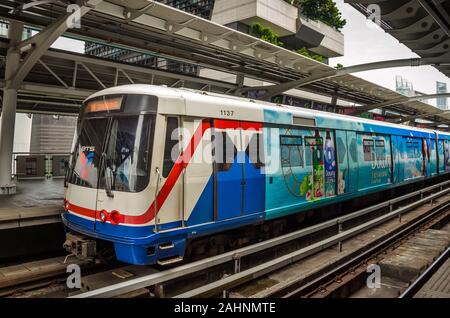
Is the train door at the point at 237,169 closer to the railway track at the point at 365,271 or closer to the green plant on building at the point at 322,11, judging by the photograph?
the railway track at the point at 365,271

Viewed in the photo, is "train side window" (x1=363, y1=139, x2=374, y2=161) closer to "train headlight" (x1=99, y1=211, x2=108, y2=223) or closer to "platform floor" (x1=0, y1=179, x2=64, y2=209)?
"train headlight" (x1=99, y1=211, x2=108, y2=223)

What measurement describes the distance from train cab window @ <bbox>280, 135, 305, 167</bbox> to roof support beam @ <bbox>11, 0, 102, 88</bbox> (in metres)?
5.01

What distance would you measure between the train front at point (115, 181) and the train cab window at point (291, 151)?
132 inches

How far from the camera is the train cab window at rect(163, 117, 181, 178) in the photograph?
18.2 ft

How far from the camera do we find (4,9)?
8695 mm

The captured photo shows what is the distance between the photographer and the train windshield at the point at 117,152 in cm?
543

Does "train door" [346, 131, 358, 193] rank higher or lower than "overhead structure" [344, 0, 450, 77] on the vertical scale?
lower

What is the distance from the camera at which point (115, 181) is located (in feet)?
18.4

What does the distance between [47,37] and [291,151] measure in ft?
20.7

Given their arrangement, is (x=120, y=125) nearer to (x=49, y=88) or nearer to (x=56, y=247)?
(x=56, y=247)

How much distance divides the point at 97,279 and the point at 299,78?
13899mm

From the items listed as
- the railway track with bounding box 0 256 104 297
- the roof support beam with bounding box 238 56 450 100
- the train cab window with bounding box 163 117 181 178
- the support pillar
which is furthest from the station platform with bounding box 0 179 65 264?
the roof support beam with bounding box 238 56 450 100

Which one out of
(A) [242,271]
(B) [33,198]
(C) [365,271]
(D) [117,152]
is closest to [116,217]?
(D) [117,152]
